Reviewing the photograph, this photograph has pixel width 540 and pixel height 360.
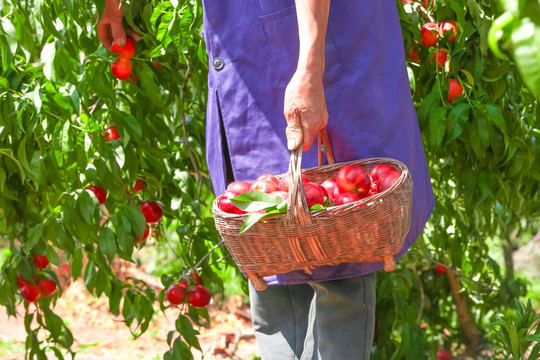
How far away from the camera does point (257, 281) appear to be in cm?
139

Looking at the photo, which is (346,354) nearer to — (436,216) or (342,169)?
(342,169)

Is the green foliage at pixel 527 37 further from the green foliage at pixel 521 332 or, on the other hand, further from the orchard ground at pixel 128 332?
the orchard ground at pixel 128 332

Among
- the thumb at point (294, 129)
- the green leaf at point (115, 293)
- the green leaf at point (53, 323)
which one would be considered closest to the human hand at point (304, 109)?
the thumb at point (294, 129)

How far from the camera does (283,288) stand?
5.07 ft

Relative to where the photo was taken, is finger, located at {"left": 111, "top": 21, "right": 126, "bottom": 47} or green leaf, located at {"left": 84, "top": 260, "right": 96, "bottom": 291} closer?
finger, located at {"left": 111, "top": 21, "right": 126, "bottom": 47}

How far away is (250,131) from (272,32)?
0.21 meters

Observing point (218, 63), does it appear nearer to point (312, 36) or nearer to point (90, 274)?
point (312, 36)

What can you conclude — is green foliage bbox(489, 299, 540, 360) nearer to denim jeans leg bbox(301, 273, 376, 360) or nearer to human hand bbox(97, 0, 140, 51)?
denim jeans leg bbox(301, 273, 376, 360)

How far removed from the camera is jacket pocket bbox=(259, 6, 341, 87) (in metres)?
1.41

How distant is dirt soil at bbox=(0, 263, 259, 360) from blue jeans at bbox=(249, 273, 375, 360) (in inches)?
50.9

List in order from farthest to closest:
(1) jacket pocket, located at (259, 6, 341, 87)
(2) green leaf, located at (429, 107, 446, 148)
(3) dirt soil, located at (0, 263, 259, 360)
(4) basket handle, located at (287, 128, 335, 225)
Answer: (3) dirt soil, located at (0, 263, 259, 360) < (2) green leaf, located at (429, 107, 446, 148) < (1) jacket pocket, located at (259, 6, 341, 87) < (4) basket handle, located at (287, 128, 335, 225)

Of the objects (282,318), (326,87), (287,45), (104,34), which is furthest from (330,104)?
(104,34)

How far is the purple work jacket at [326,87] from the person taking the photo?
141cm

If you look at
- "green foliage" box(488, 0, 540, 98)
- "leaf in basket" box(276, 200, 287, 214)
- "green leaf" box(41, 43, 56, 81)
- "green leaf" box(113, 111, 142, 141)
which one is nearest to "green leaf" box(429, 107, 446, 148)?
"leaf in basket" box(276, 200, 287, 214)
